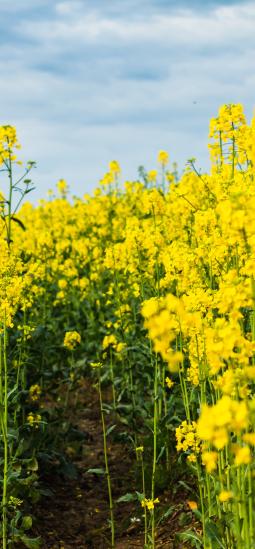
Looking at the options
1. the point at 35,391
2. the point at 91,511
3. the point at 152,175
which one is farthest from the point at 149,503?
the point at 152,175

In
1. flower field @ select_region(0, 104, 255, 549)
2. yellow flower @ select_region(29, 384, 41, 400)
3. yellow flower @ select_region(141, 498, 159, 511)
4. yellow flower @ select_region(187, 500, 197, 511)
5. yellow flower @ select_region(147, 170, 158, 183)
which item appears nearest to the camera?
flower field @ select_region(0, 104, 255, 549)

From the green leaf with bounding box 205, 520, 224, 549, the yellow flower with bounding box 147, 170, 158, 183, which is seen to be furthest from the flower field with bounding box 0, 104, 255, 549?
the yellow flower with bounding box 147, 170, 158, 183

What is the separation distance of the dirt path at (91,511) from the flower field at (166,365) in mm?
55

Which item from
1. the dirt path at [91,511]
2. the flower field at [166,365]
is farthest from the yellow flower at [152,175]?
the dirt path at [91,511]

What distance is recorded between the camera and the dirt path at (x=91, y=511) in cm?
512

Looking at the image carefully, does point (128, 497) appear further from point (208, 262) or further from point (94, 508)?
point (208, 262)

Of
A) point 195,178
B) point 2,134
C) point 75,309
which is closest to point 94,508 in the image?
point 2,134

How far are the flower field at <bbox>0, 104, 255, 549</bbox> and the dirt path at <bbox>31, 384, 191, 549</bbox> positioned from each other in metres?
0.06

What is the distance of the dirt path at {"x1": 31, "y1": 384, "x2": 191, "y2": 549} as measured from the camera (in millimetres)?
5117

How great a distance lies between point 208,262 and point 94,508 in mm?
2401

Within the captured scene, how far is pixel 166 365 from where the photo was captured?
568cm

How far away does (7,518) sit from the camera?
194 inches

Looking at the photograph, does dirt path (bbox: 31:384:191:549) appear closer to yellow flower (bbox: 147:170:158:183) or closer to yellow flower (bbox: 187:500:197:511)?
yellow flower (bbox: 187:500:197:511)

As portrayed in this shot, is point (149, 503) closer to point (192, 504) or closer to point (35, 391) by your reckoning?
point (192, 504)
